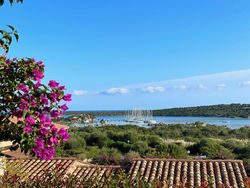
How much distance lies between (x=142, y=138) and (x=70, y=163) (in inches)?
659

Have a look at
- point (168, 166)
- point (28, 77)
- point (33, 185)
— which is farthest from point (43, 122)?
point (168, 166)

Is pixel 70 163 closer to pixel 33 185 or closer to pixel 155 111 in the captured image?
pixel 33 185

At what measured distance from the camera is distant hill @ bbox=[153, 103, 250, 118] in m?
66.9

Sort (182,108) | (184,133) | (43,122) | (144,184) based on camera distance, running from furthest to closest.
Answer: (182,108) → (184,133) → (43,122) → (144,184)

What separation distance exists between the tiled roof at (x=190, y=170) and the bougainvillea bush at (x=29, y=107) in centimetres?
651

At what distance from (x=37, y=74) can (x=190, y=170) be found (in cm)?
824

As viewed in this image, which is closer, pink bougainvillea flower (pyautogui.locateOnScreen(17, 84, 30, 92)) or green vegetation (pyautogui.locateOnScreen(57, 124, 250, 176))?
pink bougainvillea flower (pyautogui.locateOnScreen(17, 84, 30, 92))

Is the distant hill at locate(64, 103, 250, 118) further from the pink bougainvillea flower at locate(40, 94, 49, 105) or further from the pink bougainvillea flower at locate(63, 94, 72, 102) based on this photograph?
the pink bougainvillea flower at locate(40, 94, 49, 105)

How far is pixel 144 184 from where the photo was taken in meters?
3.38

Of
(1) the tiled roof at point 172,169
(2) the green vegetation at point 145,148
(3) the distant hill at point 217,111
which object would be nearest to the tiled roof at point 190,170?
(1) the tiled roof at point 172,169

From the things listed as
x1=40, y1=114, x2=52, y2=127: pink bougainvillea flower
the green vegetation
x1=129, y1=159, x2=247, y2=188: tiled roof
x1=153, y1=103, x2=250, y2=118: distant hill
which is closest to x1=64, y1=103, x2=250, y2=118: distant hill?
x1=153, y1=103, x2=250, y2=118: distant hill

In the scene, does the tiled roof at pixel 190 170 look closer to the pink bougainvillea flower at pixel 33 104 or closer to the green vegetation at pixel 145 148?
the green vegetation at pixel 145 148

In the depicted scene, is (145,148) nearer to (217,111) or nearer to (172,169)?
(172,169)

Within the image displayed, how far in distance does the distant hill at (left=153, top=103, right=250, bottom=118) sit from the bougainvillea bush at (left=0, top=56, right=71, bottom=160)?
217 ft
